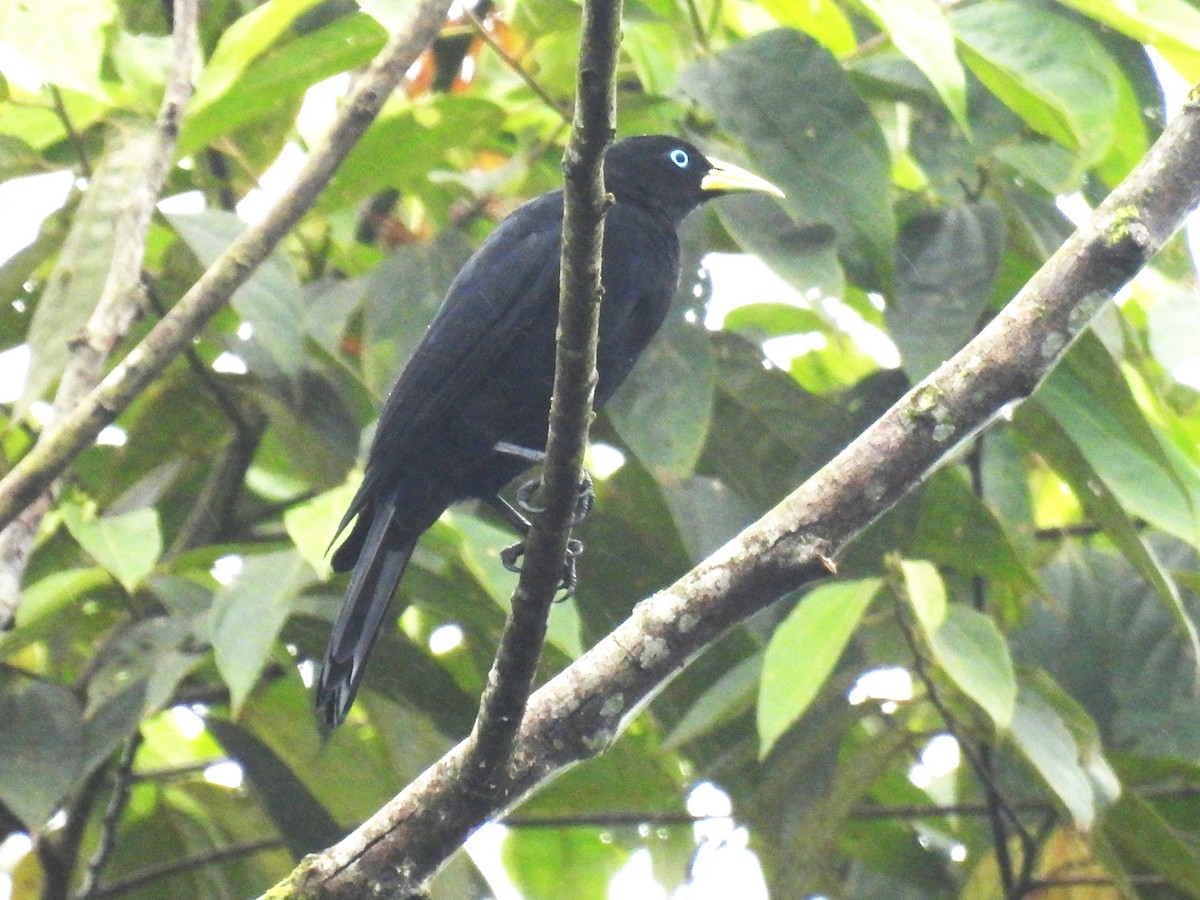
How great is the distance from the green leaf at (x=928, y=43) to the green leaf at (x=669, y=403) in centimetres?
76

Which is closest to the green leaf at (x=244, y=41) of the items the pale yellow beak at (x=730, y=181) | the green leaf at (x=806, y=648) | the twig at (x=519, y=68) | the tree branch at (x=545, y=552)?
the twig at (x=519, y=68)

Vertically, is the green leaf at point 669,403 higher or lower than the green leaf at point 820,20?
lower

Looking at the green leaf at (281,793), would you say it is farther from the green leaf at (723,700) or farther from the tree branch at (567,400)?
the tree branch at (567,400)

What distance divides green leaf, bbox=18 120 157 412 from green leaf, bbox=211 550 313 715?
0.48m

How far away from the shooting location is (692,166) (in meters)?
3.60

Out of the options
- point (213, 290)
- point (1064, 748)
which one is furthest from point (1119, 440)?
point (213, 290)

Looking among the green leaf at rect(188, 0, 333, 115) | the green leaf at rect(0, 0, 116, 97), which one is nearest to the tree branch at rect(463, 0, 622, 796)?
the green leaf at rect(0, 0, 116, 97)

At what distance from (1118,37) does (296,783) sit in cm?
221

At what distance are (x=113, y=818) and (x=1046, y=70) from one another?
224cm

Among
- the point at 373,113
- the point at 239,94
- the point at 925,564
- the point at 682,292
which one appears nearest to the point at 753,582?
the point at 925,564

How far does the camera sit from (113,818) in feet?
10.1

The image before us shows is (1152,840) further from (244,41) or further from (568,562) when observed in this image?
(244,41)

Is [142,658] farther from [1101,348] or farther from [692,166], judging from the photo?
[1101,348]

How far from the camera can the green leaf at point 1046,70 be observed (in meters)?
2.88
